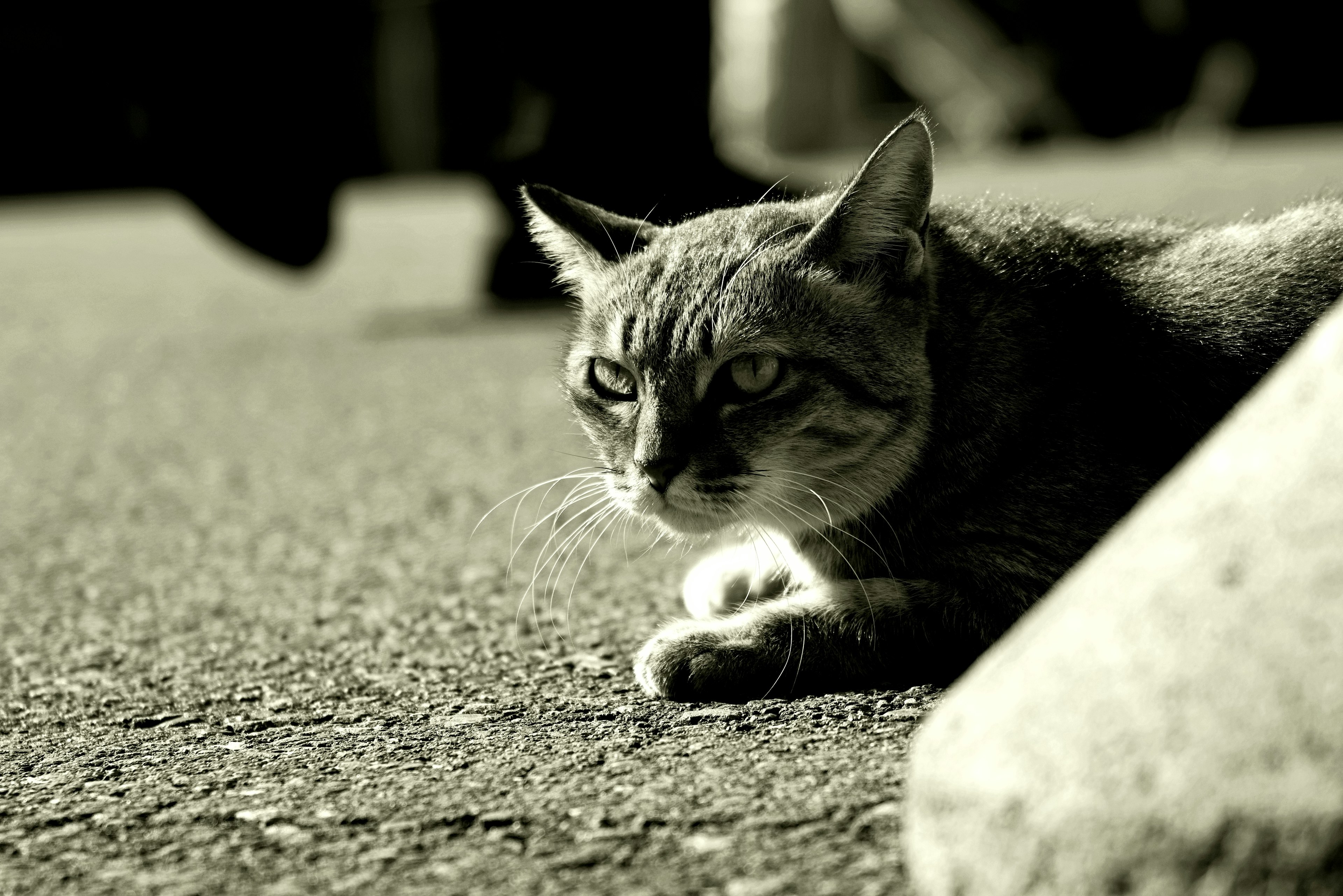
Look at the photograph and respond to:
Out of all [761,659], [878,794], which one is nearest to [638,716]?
[761,659]

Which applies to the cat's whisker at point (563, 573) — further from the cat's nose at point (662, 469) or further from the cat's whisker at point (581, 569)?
the cat's nose at point (662, 469)

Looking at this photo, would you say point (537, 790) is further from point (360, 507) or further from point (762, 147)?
point (762, 147)

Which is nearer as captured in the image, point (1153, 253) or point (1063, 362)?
point (1063, 362)

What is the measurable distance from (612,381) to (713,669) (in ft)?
1.93

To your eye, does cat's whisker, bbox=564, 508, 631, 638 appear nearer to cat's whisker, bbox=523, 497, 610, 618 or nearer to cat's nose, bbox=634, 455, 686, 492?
cat's whisker, bbox=523, 497, 610, 618

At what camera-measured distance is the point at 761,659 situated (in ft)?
7.64

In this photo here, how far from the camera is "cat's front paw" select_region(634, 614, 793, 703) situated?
2.31 metres

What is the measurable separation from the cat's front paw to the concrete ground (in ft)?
0.14

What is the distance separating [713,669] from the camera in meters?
2.30

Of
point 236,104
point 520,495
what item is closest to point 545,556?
point 520,495

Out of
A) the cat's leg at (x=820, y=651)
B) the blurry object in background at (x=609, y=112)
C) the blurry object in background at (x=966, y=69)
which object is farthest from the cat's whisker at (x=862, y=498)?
the blurry object in background at (x=966, y=69)

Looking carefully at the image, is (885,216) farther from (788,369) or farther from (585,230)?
(585,230)

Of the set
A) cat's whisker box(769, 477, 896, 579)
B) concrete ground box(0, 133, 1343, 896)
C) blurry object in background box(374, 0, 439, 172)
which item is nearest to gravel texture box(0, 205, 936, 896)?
concrete ground box(0, 133, 1343, 896)

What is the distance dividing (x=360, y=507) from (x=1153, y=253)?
7.50ft
